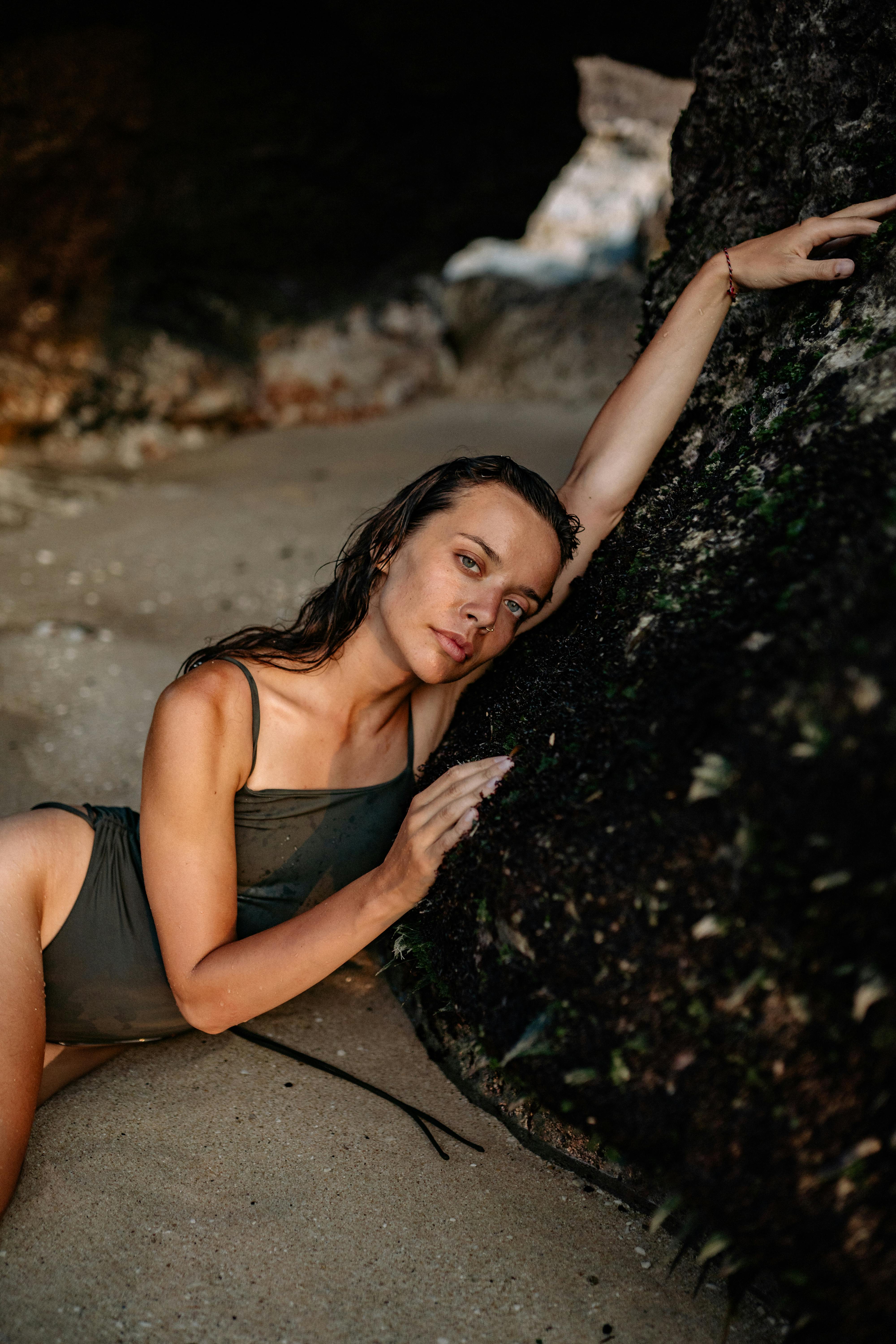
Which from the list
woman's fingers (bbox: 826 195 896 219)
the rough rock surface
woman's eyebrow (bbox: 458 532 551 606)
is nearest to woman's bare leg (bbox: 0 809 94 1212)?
woman's eyebrow (bbox: 458 532 551 606)

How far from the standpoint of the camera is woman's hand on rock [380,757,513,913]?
1.91 meters

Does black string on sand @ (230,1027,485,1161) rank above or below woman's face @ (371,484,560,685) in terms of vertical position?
below

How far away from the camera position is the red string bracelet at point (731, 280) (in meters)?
2.47

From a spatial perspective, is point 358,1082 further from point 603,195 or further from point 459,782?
point 603,195

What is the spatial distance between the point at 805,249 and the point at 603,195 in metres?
12.8

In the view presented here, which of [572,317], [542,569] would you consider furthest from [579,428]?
→ [542,569]

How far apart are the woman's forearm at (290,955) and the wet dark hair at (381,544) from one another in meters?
0.66

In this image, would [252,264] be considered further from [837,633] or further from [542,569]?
[837,633]

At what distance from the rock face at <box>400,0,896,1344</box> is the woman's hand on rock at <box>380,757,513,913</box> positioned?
0.14ft

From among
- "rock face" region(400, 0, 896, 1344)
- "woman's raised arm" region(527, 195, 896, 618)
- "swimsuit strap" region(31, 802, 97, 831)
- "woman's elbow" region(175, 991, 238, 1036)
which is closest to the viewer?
"rock face" region(400, 0, 896, 1344)

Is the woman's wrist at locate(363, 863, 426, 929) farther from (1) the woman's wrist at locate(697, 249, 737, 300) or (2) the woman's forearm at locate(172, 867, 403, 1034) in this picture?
(1) the woman's wrist at locate(697, 249, 737, 300)

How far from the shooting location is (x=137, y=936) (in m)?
2.34

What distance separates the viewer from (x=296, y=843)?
7.91 ft

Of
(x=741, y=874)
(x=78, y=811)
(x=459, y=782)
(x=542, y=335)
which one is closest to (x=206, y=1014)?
(x=78, y=811)
